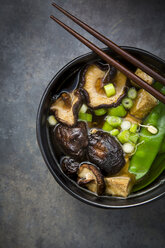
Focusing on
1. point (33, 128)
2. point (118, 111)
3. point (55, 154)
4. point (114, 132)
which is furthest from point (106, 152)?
point (33, 128)

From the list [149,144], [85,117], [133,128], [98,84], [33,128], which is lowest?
[149,144]

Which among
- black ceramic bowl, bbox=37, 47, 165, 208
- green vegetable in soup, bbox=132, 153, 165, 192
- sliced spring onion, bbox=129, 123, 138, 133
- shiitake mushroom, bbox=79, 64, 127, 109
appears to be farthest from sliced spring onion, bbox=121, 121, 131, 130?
black ceramic bowl, bbox=37, 47, 165, 208

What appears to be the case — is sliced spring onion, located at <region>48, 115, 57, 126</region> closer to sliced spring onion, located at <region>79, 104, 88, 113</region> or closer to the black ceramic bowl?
the black ceramic bowl

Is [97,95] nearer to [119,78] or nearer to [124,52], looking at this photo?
[119,78]

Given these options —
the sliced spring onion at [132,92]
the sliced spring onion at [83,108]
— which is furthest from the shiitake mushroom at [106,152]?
the sliced spring onion at [132,92]

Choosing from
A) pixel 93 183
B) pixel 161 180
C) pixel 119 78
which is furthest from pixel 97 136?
pixel 161 180

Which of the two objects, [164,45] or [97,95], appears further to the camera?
[164,45]

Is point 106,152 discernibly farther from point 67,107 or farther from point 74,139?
point 67,107
